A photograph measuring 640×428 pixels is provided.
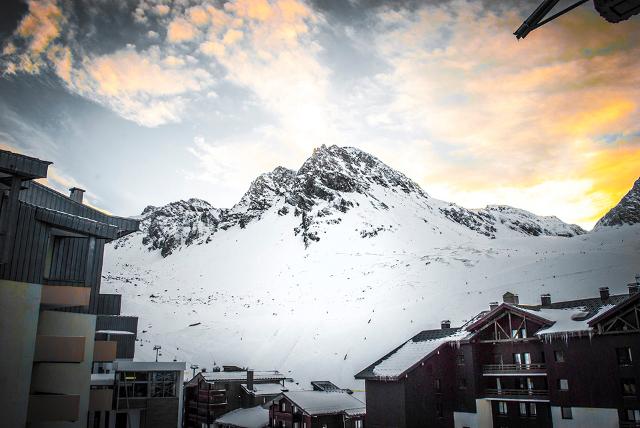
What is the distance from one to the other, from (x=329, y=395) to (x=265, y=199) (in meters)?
127

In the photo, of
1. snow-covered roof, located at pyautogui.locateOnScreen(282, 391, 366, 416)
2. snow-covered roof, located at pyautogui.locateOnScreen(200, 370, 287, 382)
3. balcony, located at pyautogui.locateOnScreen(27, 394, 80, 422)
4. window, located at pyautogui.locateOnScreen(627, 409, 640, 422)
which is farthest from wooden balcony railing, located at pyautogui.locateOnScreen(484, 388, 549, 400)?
balcony, located at pyautogui.locateOnScreen(27, 394, 80, 422)

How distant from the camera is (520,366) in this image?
114 ft

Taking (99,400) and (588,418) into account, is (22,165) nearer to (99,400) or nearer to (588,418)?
(99,400)

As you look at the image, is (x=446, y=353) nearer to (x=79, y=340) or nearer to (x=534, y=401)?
(x=534, y=401)

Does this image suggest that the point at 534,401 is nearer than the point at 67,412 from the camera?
No

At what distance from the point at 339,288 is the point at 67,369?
68.8m

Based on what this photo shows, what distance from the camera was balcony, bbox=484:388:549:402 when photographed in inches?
1310

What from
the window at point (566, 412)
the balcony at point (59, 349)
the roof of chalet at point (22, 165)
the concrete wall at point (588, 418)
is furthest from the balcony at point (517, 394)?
the roof of chalet at point (22, 165)

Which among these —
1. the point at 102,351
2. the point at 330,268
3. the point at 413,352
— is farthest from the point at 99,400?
the point at 330,268

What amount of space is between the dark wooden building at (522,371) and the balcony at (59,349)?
22.6m

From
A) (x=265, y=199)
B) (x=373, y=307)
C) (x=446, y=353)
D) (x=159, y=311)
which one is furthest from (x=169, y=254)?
(x=446, y=353)

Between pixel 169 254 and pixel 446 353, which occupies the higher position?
pixel 169 254

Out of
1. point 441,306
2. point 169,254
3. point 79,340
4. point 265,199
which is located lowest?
point 79,340

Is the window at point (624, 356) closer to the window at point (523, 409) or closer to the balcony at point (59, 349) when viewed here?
the window at point (523, 409)
